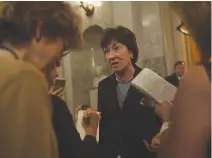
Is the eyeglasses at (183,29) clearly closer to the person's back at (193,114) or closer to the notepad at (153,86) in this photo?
the person's back at (193,114)

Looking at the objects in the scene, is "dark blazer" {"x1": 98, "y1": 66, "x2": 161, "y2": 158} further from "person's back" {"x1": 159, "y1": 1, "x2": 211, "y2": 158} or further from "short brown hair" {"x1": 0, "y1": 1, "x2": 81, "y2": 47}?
"short brown hair" {"x1": 0, "y1": 1, "x2": 81, "y2": 47}

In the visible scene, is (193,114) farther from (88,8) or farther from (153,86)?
(88,8)

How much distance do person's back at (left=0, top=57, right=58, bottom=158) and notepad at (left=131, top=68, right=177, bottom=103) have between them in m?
0.32

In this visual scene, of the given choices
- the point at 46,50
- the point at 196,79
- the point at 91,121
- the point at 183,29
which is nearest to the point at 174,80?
the point at 196,79

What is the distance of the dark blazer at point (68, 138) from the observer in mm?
1117

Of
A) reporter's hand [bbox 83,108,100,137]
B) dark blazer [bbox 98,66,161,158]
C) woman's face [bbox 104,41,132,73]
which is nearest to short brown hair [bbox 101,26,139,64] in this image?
woman's face [bbox 104,41,132,73]

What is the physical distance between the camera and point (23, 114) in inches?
42.6

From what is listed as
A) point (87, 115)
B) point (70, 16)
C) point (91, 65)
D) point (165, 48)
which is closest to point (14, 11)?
point (70, 16)

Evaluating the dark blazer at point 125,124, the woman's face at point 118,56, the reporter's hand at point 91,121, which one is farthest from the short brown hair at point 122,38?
→ the reporter's hand at point 91,121

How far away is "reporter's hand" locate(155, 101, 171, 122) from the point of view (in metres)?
1.18

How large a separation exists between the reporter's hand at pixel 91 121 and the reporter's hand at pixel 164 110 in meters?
0.21

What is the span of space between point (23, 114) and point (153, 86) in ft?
1.44

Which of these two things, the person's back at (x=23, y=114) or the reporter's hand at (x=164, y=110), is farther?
the reporter's hand at (x=164, y=110)

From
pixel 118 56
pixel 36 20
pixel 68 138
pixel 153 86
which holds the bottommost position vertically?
pixel 68 138
